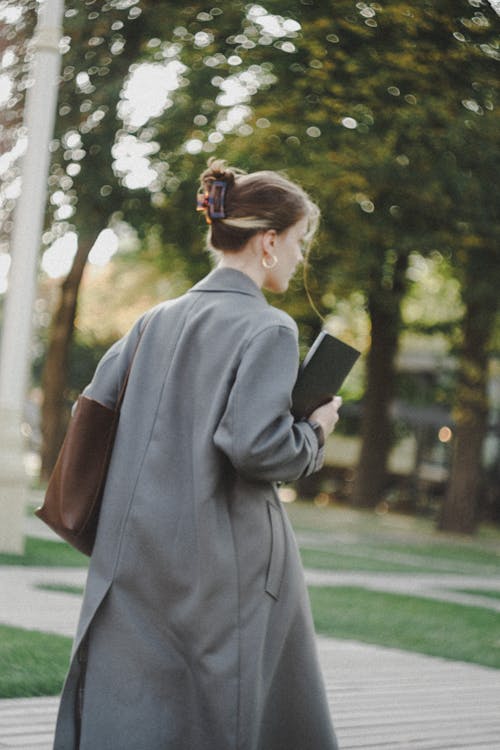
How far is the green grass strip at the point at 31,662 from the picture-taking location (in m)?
5.77

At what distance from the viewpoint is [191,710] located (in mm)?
3330

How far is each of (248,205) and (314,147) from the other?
15023 millimetres

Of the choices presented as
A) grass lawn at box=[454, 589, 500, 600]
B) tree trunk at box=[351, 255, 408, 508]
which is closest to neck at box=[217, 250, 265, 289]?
grass lawn at box=[454, 589, 500, 600]

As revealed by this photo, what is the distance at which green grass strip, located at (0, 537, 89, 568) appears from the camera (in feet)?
36.8

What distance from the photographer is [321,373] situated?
3.63m

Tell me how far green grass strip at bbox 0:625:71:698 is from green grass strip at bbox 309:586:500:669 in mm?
2277

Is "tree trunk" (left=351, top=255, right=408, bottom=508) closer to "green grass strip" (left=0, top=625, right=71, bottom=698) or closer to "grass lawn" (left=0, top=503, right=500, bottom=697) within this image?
"grass lawn" (left=0, top=503, right=500, bottom=697)

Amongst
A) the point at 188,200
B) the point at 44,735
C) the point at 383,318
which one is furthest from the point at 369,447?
the point at 44,735

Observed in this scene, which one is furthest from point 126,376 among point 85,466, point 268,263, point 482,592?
point 482,592

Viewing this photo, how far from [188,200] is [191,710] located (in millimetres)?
Result: 20069

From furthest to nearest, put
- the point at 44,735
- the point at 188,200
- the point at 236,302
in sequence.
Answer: the point at 188,200, the point at 44,735, the point at 236,302

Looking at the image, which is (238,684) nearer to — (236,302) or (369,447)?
(236,302)

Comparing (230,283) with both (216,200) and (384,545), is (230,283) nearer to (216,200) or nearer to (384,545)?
(216,200)

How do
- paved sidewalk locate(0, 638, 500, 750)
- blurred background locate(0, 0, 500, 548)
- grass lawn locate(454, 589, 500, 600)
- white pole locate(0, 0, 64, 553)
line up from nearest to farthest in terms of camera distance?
paved sidewalk locate(0, 638, 500, 750) < white pole locate(0, 0, 64, 553) < grass lawn locate(454, 589, 500, 600) < blurred background locate(0, 0, 500, 548)
